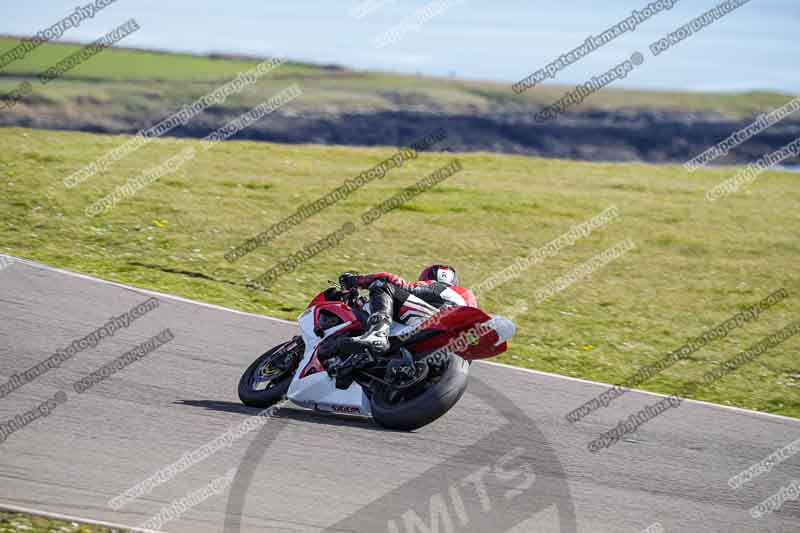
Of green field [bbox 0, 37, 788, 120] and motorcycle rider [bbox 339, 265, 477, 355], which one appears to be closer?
motorcycle rider [bbox 339, 265, 477, 355]

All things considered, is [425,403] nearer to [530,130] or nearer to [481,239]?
[481,239]

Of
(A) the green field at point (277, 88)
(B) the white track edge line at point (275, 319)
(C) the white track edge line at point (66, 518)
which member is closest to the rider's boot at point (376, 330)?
(C) the white track edge line at point (66, 518)

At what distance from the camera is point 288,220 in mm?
18094

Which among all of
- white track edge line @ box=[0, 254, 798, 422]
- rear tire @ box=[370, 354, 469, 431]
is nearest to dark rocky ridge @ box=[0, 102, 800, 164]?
white track edge line @ box=[0, 254, 798, 422]

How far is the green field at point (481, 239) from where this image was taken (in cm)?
1301

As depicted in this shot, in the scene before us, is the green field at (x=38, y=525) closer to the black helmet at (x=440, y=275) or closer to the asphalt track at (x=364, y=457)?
the asphalt track at (x=364, y=457)

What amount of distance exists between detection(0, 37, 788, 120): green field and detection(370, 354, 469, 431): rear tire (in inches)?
2512

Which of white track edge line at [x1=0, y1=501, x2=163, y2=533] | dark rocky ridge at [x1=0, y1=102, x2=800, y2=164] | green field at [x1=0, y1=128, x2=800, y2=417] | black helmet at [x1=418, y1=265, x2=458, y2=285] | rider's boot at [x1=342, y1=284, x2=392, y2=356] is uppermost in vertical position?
black helmet at [x1=418, y1=265, x2=458, y2=285]

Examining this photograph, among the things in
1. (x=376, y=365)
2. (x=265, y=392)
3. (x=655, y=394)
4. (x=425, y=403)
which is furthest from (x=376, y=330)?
(x=655, y=394)

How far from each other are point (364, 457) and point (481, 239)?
11043 mm

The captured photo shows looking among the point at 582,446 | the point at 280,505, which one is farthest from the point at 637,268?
the point at 280,505

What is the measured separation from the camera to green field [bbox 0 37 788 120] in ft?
252

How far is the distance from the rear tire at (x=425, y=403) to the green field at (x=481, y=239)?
3902 millimetres

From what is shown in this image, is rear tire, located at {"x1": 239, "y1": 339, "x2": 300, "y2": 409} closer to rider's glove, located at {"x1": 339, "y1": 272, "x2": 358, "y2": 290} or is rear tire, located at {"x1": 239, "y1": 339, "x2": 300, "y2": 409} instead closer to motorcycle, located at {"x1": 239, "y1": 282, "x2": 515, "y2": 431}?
motorcycle, located at {"x1": 239, "y1": 282, "x2": 515, "y2": 431}
